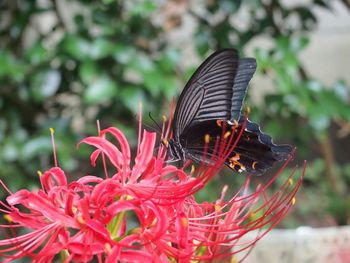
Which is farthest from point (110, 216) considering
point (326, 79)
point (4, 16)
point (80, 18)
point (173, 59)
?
point (326, 79)

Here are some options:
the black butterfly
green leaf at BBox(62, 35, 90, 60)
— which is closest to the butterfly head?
the black butterfly

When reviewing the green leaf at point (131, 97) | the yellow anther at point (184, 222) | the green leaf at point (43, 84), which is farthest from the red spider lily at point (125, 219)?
the green leaf at point (43, 84)

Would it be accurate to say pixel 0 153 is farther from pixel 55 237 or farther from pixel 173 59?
pixel 55 237

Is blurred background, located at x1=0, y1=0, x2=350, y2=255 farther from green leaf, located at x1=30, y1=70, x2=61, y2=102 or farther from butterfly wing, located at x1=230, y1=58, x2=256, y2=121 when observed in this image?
butterfly wing, located at x1=230, y1=58, x2=256, y2=121

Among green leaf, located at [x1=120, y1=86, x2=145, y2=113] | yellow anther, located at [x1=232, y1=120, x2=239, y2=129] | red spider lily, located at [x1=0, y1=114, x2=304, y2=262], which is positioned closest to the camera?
red spider lily, located at [x1=0, y1=114, x2=304, y2=262]

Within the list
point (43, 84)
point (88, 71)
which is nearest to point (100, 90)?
point (88, 71)

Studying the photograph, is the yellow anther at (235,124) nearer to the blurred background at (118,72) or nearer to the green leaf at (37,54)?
the blurred background at (118,72)

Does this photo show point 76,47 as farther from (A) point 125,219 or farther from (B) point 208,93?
(A) point 125,219
